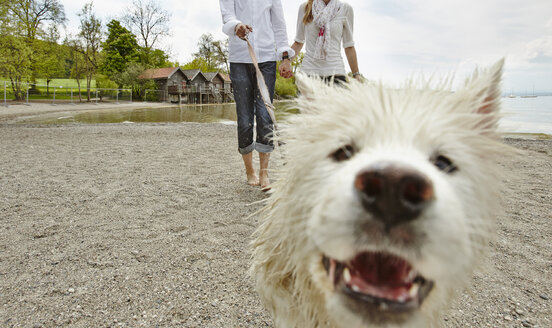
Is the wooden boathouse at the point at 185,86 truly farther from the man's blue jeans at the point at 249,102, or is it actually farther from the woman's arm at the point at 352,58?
the woman's arm at the point at 352,58

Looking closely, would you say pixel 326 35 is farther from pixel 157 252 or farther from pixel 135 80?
pixel 135 80

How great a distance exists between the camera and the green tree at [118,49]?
5438 centimetres

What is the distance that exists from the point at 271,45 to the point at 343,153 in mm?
3409

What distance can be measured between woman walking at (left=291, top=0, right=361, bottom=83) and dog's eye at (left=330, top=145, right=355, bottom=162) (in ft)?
9.37

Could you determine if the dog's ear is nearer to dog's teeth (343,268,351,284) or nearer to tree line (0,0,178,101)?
dog's teeth (343,268,351,284)

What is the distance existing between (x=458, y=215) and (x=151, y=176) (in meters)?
5.25

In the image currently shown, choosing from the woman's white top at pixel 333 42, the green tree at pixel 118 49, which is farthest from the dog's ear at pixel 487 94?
the green tree at pixel 118 49

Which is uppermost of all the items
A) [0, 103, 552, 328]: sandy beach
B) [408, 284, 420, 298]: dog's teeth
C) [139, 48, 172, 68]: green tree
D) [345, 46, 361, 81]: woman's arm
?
[139, 48, 172, 68]: green tree

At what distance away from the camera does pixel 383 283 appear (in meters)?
1.10

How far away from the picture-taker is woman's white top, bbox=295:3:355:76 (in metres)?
4.11

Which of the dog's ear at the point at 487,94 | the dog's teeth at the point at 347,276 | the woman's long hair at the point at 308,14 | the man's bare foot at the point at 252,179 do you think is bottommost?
the man's bare foot at the point at 252,179

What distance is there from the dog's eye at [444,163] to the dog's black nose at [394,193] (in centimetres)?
37

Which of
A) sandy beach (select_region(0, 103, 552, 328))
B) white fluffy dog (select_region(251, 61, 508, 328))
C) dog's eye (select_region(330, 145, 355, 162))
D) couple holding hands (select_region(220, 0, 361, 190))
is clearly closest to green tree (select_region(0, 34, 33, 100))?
sandy beach (select_region(0, 103, 552, 328))

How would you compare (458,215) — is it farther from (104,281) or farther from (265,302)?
(104,281)
